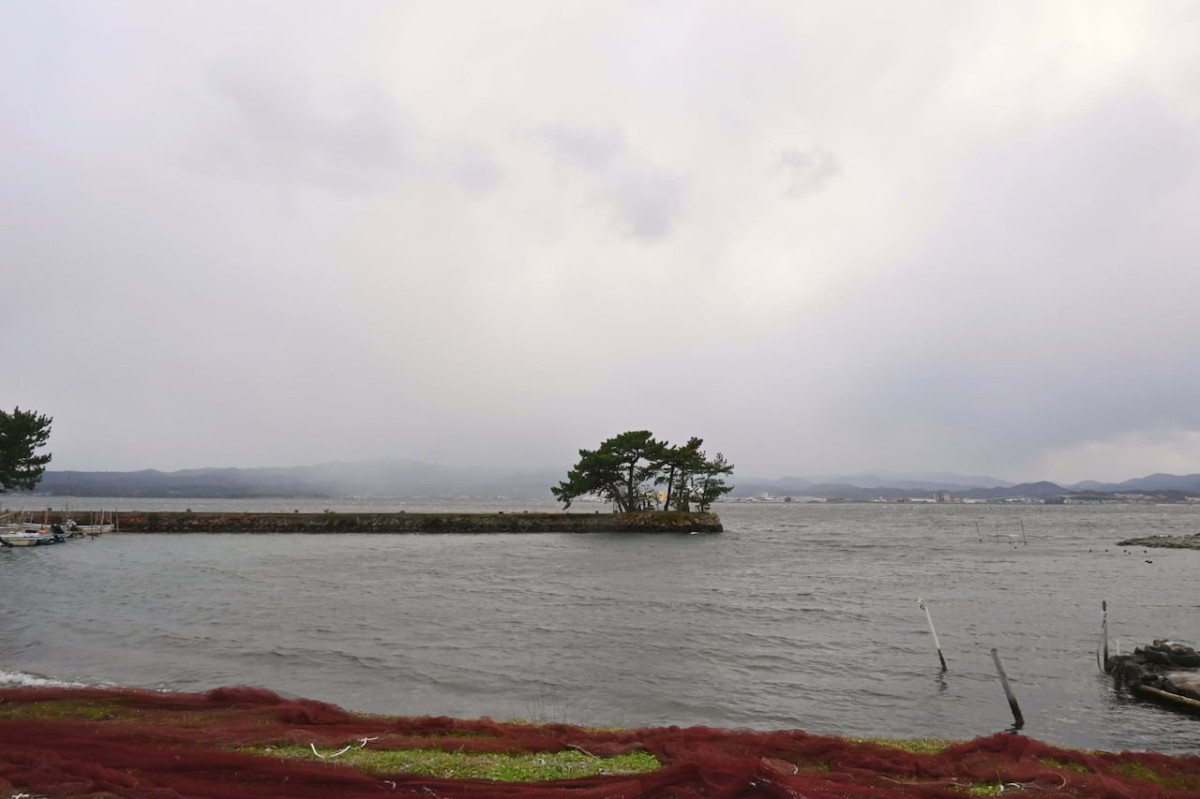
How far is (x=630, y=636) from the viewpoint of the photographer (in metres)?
20.1

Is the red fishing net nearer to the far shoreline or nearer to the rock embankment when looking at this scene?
the far shoreline

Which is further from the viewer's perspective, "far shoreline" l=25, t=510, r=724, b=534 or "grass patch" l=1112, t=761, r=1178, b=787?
"far shoreline" l=25, t=510, r=724, b=534

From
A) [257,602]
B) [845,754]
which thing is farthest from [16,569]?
[845,754]

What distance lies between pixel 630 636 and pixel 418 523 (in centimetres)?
5871

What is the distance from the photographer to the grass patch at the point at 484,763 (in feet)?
25.1

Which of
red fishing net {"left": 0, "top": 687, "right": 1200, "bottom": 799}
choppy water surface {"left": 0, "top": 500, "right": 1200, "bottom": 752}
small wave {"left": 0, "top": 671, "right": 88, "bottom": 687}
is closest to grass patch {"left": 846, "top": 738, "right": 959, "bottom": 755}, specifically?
red fishing net {"left": 0, "top": 687, "right": 1200, "bottom": 799}

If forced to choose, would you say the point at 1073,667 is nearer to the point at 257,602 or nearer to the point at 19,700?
the point at 19,700

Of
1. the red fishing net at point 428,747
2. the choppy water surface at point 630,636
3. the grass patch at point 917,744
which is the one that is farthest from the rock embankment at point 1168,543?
the grass patch at point 917,744

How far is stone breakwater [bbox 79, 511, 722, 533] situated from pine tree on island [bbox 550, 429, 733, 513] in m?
2.63

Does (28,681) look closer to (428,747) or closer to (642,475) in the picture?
(428,747)

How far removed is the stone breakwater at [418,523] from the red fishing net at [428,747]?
59.9 meters

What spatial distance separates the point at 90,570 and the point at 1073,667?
42899 mm

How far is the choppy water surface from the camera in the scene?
13.5 meters

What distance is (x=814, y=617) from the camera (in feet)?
76.2
